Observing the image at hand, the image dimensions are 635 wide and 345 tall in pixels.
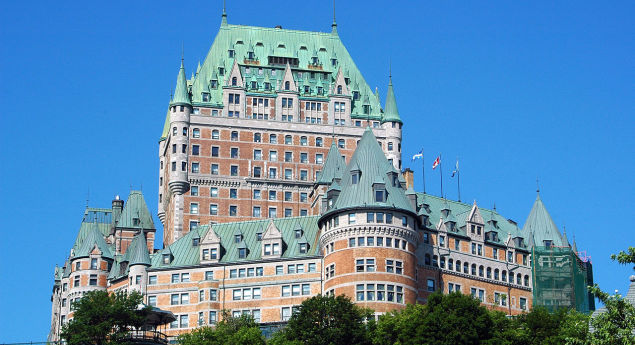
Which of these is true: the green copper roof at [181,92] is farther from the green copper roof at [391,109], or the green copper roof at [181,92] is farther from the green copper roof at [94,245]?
the green copper roof at [391,109]

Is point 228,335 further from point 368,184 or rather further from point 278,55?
point 278,55

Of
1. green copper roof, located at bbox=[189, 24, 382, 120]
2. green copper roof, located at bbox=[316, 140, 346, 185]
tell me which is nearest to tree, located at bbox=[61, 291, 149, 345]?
green copper roof, located at bbox=[316, 140, 346, 185]

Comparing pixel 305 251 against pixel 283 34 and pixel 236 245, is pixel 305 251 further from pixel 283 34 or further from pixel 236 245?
pixel 283 34

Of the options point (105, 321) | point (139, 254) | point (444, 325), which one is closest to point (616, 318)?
point (444, 325)

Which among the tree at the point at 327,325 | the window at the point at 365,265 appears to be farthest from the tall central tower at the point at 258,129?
the tree at the point at 327,325

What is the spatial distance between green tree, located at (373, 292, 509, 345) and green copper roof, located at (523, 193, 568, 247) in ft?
130

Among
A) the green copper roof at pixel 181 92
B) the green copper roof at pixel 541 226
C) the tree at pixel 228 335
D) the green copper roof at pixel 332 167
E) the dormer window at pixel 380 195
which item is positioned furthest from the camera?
the green copper roof at pixel 181 92

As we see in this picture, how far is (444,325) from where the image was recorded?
4710 inches

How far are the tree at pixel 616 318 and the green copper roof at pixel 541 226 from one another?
92481 mm

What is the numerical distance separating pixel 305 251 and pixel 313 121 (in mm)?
37203

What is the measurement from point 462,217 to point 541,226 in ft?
41.0

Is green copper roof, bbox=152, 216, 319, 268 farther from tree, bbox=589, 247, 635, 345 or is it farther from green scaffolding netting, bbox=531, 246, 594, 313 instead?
tree, bbox=589, 247, 635, 345

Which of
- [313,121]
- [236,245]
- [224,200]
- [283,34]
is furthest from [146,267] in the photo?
[283,34]

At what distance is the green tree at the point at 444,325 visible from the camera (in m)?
119
